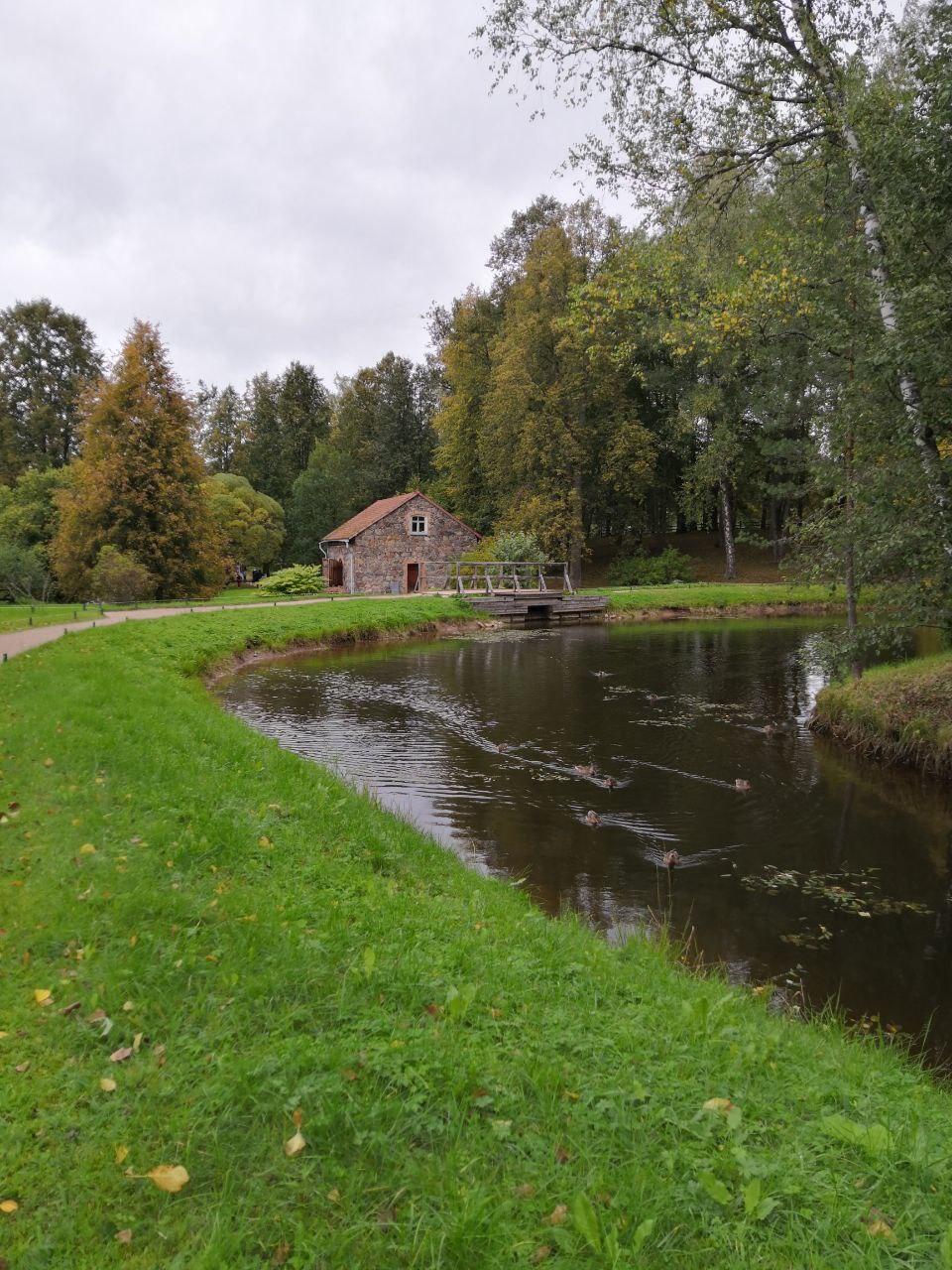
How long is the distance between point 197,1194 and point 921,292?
396 inches

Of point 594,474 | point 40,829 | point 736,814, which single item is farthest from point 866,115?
point 594,474

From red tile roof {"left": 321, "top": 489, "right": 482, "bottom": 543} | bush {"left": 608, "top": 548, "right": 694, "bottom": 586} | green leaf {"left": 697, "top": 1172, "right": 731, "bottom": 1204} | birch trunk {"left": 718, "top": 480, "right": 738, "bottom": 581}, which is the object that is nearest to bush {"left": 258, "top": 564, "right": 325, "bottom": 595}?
red tile roof {"left": 321, "top": 489, "right": 482, "bottom": 543}

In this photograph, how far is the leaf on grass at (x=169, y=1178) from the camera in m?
2.53

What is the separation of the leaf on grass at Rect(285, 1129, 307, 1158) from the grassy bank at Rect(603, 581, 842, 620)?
30.0 meters

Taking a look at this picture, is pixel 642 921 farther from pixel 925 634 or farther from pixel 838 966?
pixel 925 634

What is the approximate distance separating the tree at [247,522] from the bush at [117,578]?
14.2 m

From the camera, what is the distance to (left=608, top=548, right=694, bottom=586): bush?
40541 mm

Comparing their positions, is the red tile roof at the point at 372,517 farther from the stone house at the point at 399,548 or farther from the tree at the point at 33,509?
the tree at the point at 33,509

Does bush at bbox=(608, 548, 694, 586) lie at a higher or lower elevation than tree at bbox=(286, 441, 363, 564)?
lower

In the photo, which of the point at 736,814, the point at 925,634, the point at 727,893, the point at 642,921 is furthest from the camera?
the point at 925,634

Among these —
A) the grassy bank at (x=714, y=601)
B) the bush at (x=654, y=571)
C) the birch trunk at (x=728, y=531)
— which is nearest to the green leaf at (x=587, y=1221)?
the grassy bank at (x=714, y=601)

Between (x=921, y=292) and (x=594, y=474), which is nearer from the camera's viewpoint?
(x=921, y=292)

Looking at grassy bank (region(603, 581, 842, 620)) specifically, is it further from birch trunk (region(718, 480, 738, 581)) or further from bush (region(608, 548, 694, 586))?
birch trunk (region(718, 480, 738, 581))

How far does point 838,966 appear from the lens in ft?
18.1
